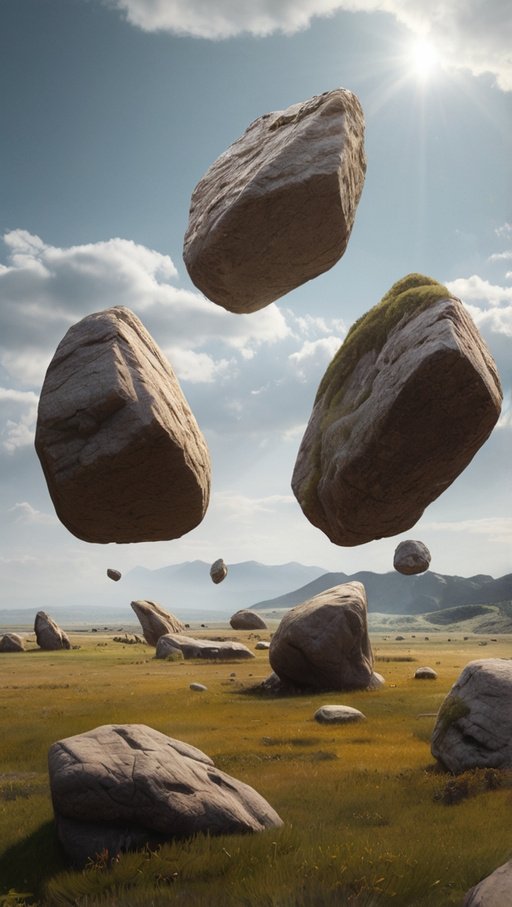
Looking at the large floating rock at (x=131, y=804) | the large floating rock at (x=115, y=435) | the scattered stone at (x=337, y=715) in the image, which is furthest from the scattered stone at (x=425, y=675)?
the large floating rock at (x=115, y=435)

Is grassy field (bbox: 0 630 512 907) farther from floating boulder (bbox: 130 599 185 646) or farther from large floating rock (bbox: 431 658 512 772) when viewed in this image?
floating boulder (bbox: 130 599 185 646)

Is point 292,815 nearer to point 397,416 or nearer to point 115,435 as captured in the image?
point 115,435

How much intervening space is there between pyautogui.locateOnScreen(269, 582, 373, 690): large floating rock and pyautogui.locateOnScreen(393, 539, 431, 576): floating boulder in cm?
1101

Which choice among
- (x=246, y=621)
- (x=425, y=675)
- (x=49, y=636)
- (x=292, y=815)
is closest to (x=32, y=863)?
(x=292, y=815)

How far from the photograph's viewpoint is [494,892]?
8.97 m

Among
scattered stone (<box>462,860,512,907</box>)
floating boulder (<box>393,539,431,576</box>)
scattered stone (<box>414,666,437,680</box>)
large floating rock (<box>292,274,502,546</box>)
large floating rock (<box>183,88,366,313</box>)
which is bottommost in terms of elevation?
scattered stone (<box>414,666,437,680</box>)

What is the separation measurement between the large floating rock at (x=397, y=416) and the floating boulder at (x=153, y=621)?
6355 cm

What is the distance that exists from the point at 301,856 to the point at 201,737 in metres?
12.3

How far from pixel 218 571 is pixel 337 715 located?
104 ft

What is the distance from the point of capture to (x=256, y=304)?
11.6m

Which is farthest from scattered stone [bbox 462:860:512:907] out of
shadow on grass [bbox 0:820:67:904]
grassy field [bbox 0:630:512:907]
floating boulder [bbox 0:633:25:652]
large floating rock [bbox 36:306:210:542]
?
floating boulder [bbox 0:633:25:652]

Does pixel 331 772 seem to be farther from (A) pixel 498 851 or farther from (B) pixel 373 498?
(B) pixel 373 498

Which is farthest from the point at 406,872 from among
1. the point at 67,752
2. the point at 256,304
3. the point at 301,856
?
the point at 256,304

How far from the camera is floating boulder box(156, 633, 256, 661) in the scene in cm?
5375
